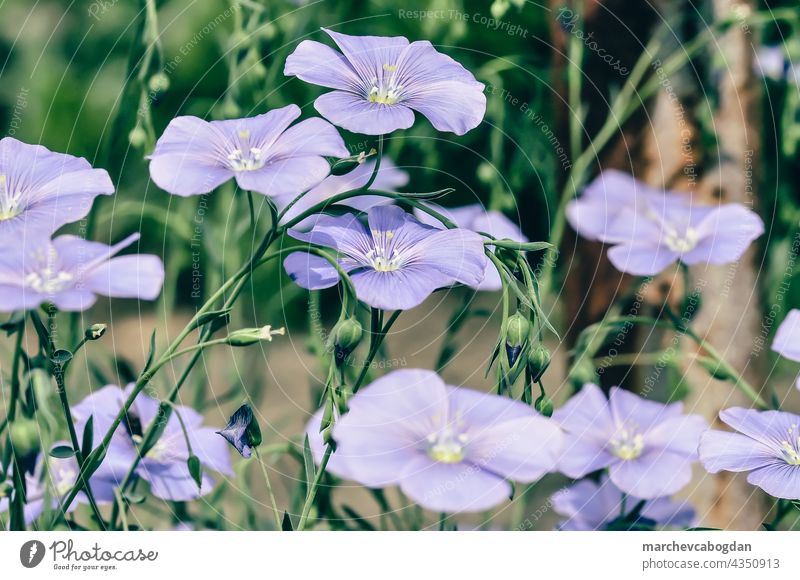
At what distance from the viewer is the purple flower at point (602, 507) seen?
0.49 metres

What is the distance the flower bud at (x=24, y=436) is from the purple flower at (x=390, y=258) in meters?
0.12

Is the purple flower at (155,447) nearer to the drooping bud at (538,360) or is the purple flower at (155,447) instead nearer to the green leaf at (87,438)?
the green leaf at (87,438)

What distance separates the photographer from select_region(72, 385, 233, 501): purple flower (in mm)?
426

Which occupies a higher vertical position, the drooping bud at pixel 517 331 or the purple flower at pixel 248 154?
the purple flower at pixel 248 154

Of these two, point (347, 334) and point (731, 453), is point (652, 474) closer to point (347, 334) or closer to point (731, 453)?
point (731, 453)

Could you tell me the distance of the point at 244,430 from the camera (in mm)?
359

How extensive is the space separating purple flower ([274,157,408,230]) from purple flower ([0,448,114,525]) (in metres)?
0.17

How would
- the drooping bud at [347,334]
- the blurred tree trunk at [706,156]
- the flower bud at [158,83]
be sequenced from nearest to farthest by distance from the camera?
the drooping bud at [347,334] → the flower bud at [158,83] → the blurred tree trunk at [706,156]

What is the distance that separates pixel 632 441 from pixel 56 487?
12.2 inches

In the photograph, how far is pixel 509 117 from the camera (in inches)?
24.0

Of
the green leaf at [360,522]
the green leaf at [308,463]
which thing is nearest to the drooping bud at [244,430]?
the green leaf at [308,463]

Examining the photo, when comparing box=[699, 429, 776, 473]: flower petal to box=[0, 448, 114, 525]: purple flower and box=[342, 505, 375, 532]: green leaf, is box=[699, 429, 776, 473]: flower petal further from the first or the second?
box=[0, 448, 114, 525]: purple flower

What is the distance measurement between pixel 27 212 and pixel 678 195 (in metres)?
0.40
